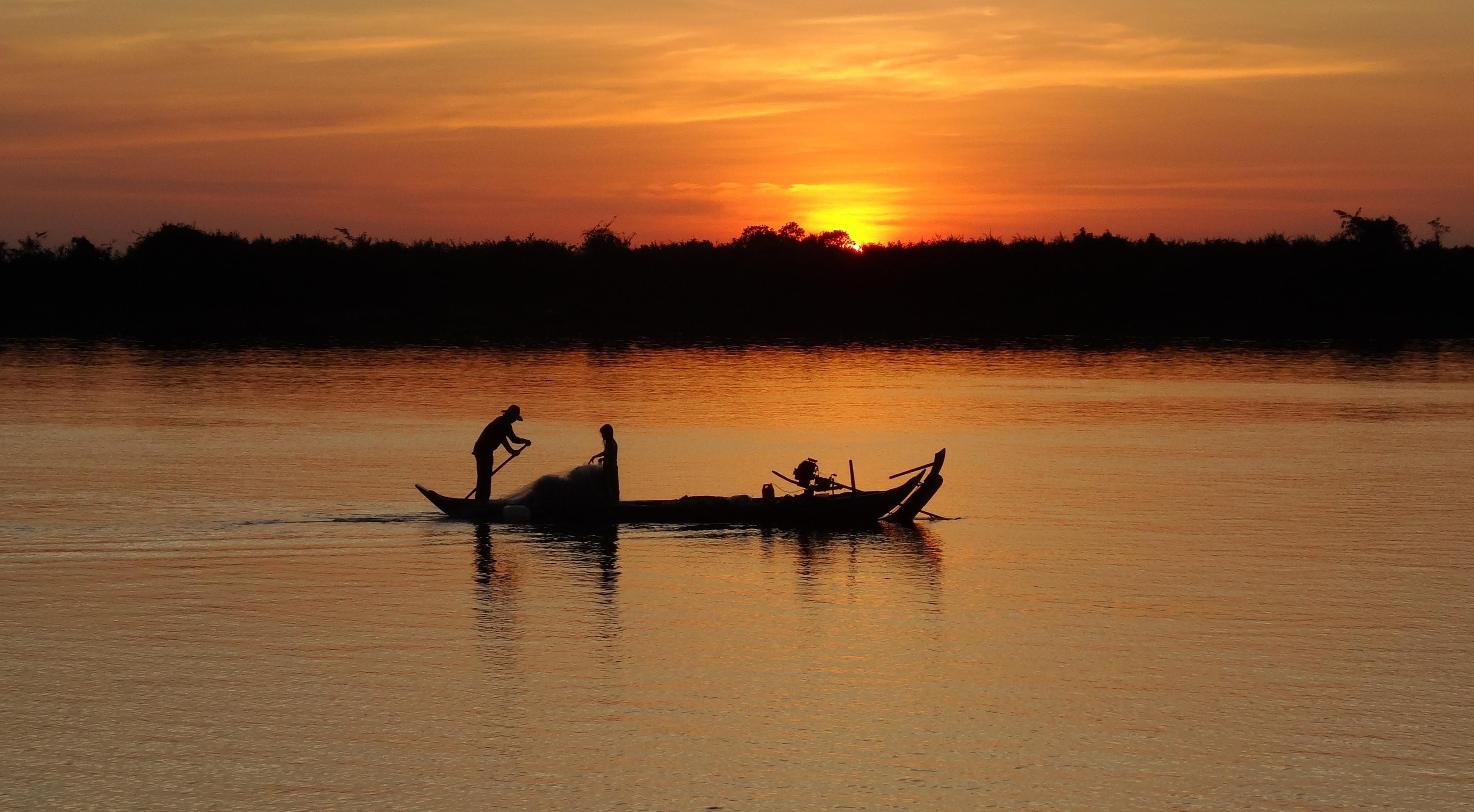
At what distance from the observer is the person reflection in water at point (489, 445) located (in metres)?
22.8

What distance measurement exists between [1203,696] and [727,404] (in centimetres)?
2876

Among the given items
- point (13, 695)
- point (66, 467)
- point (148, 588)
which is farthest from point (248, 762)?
point (66, 467)

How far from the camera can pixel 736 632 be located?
15.3 m

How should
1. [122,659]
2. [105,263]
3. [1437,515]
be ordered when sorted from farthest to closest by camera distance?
1. [105,263]
2. [1437,515]
3. [122,659]

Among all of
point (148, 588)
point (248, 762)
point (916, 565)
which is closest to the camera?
point (248, 762)

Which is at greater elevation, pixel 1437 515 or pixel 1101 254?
pixel 1101 254

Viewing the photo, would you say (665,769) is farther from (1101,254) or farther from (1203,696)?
(1101,254)

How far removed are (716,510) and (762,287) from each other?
72.1m

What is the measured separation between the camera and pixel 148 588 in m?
16.9

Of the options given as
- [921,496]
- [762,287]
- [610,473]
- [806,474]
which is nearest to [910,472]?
[921,496]

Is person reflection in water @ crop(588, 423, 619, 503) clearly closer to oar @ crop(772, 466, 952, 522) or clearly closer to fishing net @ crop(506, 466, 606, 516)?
fishing net @ crop(506, 466, 606, 516)

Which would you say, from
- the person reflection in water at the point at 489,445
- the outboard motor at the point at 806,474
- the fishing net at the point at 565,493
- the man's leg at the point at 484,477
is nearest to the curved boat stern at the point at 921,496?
the outboard motor at the point at 806,474

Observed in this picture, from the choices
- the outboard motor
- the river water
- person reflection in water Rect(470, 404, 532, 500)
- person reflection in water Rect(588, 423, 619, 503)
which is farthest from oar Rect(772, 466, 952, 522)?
person reflection in water Rect(470, 404, 532, 500)

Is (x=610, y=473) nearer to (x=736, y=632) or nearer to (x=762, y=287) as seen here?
(x=736, y=632)
